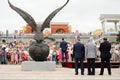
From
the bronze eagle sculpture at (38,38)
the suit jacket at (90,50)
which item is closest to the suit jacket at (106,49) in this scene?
the suit jacket at (90,50)

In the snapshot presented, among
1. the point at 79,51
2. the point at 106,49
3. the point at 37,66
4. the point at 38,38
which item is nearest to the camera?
the point at 106,49

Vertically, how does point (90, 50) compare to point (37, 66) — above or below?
above

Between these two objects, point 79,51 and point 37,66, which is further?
point 37,66

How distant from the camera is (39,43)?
21.0 metres

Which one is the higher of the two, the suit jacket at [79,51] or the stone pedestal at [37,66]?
the suit jacket at [79,51]

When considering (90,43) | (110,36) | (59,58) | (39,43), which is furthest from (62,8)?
(110,36)

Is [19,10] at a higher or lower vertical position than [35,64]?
higher

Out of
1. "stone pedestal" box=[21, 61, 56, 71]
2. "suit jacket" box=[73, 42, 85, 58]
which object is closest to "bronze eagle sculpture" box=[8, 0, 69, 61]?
"stone pedestal" box=[21, 61, 56, 71]

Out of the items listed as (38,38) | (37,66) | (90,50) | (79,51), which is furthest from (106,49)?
(38,38)

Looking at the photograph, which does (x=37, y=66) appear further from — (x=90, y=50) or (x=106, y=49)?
(x=106, y=49)

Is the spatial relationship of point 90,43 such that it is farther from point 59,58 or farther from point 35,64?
point 59,58

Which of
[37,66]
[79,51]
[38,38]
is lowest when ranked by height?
[37,66]

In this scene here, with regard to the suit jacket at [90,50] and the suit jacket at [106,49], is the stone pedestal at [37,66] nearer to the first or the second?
the suit jacket at [90,50]

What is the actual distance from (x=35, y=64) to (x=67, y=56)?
5.64m
